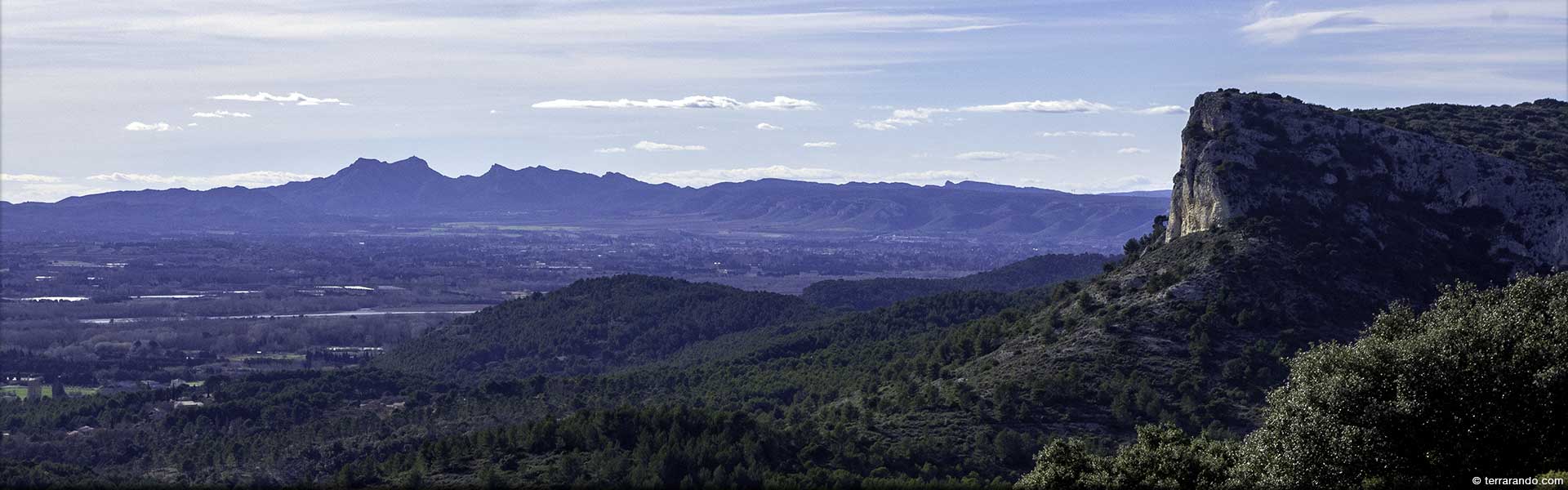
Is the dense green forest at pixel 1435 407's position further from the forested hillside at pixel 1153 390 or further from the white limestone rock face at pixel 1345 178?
the white limestone rock face at pixel 1345 178

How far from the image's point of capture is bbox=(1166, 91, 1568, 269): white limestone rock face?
80625 millimetres

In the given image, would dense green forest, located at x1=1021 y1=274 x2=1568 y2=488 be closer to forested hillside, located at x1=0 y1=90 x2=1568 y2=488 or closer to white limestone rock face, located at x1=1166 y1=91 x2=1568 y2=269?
forested hillside, located at x1=0 y1=90 x2=1568 y2=488

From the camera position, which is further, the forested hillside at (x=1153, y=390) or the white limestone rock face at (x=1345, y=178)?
the white limestone rock face at (x=1345, y=178)

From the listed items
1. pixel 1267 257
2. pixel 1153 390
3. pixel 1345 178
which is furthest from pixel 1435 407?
pixel 1345 178

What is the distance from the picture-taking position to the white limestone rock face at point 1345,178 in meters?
80.6

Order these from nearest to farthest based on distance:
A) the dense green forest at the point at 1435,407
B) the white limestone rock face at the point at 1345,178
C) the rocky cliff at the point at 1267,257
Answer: the dense green forest at the point at 1435,407
the rocky cliff at the point at 1267,257
the white limestone rock face at the point at 1345,178

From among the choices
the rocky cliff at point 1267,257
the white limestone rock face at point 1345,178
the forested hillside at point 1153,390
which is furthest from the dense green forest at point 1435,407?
the white limestone rock face at point 1345,178

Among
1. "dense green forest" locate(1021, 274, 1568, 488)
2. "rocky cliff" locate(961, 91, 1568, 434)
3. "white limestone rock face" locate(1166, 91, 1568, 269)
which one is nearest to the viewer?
"dense green forest" locate(1021, 274, 1568, 488)

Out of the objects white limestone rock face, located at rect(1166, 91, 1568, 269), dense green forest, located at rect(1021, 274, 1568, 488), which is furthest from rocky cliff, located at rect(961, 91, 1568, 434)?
dense green forest, located at rect(1021, 274, 1568, 488)

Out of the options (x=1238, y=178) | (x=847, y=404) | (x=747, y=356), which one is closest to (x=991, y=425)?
(x=847, y=404)

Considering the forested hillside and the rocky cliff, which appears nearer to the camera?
the forested hillside

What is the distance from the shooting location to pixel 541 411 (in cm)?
9662

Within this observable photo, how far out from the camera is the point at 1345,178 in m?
85.2

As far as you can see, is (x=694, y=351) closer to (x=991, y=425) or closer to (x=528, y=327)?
(x=528, y=327)
